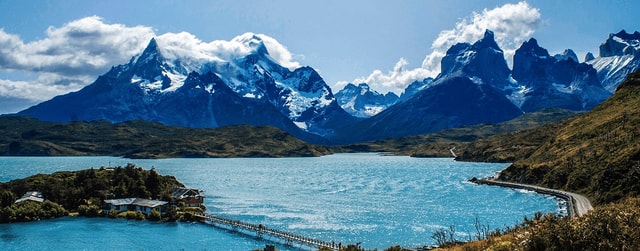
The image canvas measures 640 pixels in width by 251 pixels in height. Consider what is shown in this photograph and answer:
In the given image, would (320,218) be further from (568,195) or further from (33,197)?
(33,197)

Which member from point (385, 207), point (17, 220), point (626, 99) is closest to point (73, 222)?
point (17, 220)

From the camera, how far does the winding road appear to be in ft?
304

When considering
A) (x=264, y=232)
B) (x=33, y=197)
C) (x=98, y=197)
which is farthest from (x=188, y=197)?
(x=264, y=232)

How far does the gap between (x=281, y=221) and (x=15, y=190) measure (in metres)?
58.8

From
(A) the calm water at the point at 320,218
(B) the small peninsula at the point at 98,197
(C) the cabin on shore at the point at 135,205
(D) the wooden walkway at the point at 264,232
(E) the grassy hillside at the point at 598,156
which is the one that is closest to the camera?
(D) the wooden walkway at the point at 264,232

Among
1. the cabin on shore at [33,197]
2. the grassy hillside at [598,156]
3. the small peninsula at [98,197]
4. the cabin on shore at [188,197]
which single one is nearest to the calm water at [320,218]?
the small peninsula at [98,197]

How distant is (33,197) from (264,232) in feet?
179

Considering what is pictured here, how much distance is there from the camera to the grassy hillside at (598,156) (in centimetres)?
9500

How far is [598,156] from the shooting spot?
400 ft

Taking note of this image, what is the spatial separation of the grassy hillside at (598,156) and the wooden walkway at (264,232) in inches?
1908

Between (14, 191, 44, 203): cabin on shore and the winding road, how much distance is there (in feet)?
334

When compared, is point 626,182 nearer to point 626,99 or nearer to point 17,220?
point 626,99

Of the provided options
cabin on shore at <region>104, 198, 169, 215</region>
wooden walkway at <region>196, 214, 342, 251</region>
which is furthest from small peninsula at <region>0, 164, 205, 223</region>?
wooden walkway at <region>196, 214, 342, 251</region>

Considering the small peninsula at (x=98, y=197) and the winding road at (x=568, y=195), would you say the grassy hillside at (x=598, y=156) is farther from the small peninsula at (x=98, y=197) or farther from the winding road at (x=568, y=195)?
the small peninsula at (x=98, y=197)
